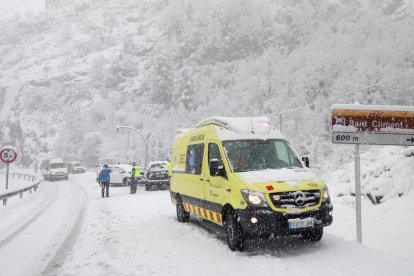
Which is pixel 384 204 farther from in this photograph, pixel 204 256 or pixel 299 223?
pixel 204 256

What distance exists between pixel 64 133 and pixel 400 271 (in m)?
106

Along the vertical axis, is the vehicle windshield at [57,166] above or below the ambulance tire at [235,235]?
above

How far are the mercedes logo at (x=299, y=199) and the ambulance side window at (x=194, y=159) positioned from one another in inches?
124

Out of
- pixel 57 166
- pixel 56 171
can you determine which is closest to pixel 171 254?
pixel 56 171

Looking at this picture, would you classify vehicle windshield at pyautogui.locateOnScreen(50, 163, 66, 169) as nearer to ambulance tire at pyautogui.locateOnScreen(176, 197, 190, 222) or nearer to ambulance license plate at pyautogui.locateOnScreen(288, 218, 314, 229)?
ambulance tire at pyautogui.locateOnScreen(176, 197, 190, 222)

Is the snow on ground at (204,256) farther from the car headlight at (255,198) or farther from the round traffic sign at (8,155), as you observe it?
the round traffic sign at (8,155)

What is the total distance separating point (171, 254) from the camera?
7906mm

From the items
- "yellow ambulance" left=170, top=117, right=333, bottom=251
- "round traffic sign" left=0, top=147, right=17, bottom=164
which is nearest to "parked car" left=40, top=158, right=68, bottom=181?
"round traffic sign" left=0, top=147, right=17, bottom=164

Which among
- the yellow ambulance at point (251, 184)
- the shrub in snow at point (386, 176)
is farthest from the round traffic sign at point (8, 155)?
the shrub in snow at point (386, 176)

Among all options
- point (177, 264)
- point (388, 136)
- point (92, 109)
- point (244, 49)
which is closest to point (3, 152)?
point (177, 264)

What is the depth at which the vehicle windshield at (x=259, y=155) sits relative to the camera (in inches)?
333

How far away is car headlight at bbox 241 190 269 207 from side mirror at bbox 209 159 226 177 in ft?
3.32

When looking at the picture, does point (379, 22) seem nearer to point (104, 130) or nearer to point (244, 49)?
point (244, 49)

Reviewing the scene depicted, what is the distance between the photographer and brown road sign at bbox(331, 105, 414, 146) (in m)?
8.67
